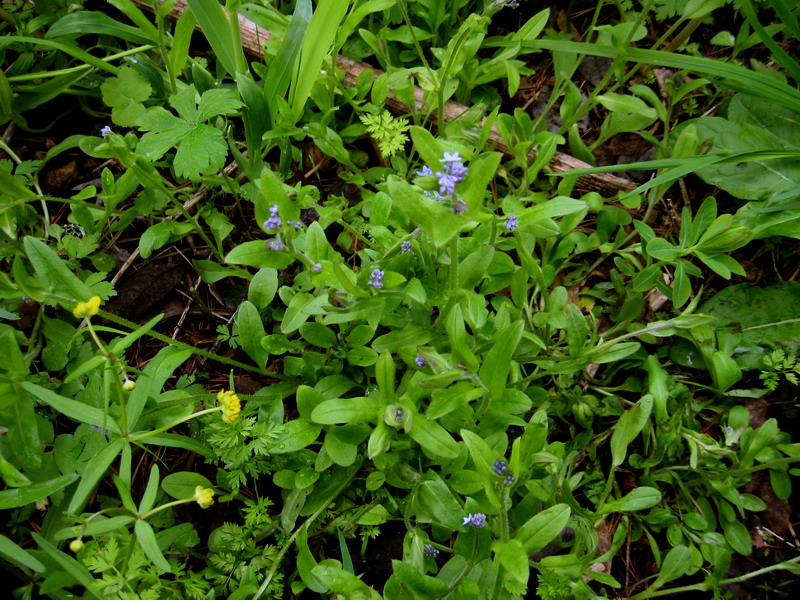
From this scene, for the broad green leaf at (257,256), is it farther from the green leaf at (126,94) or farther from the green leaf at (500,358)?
the green leaf at (126,94)

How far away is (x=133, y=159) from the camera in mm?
1919

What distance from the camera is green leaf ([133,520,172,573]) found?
1.45 metres

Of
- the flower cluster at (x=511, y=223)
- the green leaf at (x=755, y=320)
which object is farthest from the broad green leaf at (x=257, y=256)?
the green leaf at (x=755, y=320)

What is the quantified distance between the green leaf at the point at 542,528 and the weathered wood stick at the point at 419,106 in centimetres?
157

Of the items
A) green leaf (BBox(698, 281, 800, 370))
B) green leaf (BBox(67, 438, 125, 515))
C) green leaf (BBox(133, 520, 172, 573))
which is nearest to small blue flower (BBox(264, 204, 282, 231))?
green leaf (BBox(67, 438, 125, 515))

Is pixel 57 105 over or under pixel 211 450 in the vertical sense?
over

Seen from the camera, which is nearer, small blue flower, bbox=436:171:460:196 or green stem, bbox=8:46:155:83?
small blue flower, bbox=436:171:460:196

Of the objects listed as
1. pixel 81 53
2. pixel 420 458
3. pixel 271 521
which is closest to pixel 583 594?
pixel 420 458

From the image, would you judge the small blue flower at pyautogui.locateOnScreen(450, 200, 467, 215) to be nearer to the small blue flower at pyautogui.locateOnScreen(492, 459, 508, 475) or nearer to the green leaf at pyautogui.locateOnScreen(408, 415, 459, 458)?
the green leaf at pyautogui.locateOnScreen(408, 415, 459, 458)

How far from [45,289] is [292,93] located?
1127 mm

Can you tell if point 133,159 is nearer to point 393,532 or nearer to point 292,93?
point 292,93

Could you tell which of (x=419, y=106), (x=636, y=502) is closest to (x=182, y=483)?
(x=636, y=502)

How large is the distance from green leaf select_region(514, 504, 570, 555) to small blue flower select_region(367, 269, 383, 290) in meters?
0.82

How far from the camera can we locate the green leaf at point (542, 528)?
1.64 m
